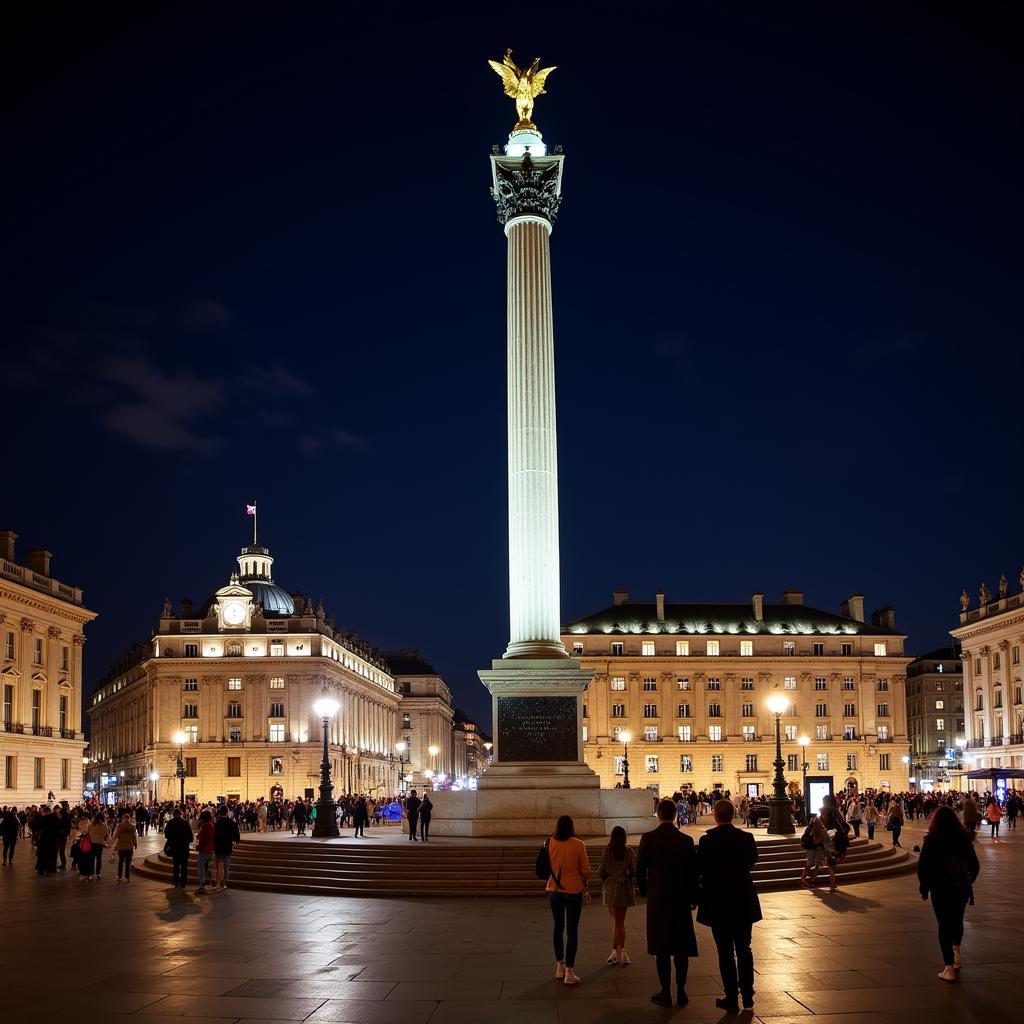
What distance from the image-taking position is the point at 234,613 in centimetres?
11119

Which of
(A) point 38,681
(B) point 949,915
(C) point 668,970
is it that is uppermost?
(A) point 38,681

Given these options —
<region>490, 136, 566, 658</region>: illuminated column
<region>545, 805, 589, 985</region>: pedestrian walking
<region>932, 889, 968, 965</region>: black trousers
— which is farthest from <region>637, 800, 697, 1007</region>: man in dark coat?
<region>490, 136, 566, 658</region>: illuminated column

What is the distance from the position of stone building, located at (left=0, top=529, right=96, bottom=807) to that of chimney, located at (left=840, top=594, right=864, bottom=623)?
246 ft

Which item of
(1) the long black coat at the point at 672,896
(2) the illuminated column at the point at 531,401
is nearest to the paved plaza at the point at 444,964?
(1) the long black coat at the point at 672,896

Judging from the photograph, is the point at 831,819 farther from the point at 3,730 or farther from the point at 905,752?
the point at 905,752

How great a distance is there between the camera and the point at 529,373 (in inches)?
1315

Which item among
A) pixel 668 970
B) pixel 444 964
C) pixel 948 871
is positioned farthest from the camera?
pixel 444 964

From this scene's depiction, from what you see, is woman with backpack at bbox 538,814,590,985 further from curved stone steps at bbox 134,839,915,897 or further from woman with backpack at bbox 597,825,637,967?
curved stone steps at bbox 134,839,915,897

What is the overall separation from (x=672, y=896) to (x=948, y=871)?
11.3 feet

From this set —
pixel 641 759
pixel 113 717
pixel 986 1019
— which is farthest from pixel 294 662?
pixel 986 1019

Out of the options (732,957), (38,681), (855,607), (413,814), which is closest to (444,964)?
(732,957)

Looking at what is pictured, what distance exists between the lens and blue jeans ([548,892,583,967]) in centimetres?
1388

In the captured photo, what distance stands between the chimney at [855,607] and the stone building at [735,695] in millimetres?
4552

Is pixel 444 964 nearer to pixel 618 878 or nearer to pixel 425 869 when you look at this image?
pixel 618 878
